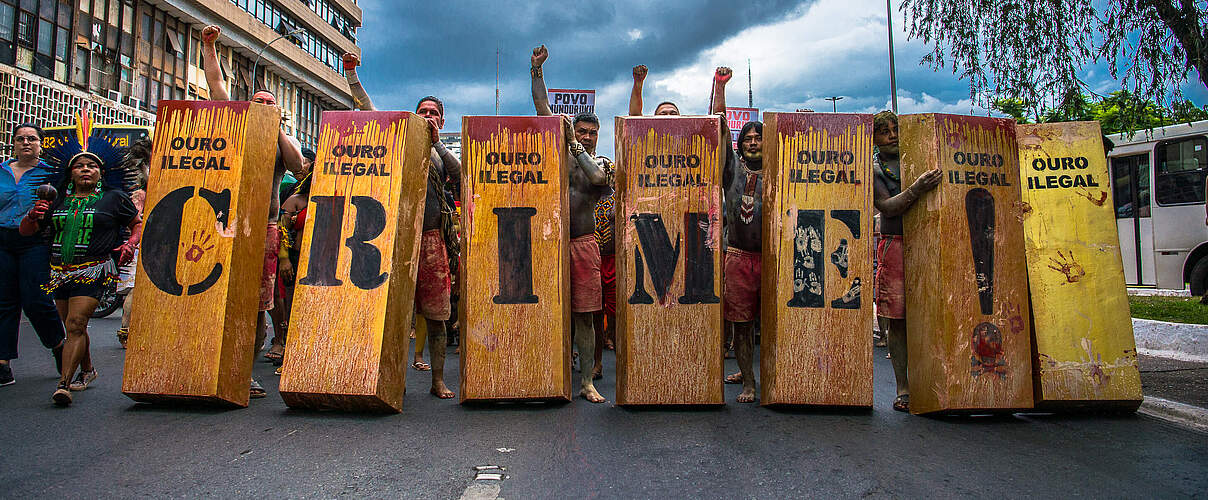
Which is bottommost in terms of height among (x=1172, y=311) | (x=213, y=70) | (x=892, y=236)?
(x=1172, y=311)

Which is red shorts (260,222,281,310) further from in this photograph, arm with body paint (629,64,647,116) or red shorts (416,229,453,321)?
arm with body paint (629,64,647,116)

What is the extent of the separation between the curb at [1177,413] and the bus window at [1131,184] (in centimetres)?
842

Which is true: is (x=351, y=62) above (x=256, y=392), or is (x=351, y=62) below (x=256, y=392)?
above

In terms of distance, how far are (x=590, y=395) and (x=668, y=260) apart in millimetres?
1016

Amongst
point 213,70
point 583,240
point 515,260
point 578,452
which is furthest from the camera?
point 583,240

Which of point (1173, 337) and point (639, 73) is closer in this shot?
point (639, 73)

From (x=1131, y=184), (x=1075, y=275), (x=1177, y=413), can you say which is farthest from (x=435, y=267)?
(x=1131, y=184)

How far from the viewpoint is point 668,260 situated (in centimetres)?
413

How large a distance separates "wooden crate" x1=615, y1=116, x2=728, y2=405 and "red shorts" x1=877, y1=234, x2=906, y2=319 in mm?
1049

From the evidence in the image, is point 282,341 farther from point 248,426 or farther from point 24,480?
point 24,480

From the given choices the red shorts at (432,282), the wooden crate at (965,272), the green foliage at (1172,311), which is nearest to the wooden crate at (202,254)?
the red shorts at (432,282)

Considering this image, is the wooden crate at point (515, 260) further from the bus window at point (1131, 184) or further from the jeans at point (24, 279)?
the bus window at point (1131, 184)

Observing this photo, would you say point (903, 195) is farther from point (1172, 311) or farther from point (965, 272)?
point (1172, 311)

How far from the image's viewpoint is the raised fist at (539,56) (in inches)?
181
